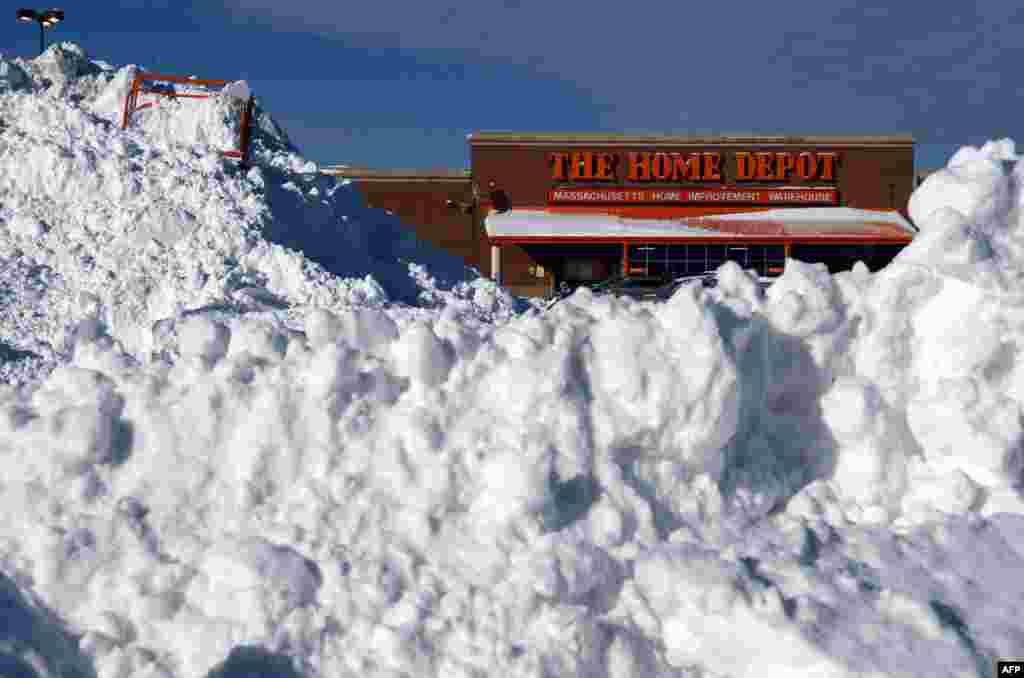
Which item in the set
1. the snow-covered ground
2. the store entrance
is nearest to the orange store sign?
the store entrance

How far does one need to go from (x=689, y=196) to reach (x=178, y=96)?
23672 millimetres

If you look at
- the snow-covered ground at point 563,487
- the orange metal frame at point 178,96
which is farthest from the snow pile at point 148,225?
the snow-covered ground at point 563,487

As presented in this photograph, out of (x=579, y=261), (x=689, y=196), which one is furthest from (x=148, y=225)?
(x=689, y=196)

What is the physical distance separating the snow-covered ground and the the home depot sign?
29.5 m

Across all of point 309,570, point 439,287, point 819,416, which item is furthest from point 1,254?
point 819,416

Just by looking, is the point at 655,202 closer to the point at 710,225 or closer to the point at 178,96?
the point at 710,225

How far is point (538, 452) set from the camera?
4.59m

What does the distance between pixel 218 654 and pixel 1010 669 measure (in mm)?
3106

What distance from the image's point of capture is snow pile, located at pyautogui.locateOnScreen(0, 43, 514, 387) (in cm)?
1078

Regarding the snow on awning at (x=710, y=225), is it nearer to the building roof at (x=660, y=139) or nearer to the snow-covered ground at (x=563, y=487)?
the building roof at (x=660, y=139)

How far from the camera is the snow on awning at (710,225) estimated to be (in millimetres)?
33781

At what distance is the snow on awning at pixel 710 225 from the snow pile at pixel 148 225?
18.9m

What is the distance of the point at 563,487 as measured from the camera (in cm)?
462

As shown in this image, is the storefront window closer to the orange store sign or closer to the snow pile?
the orange store sign
